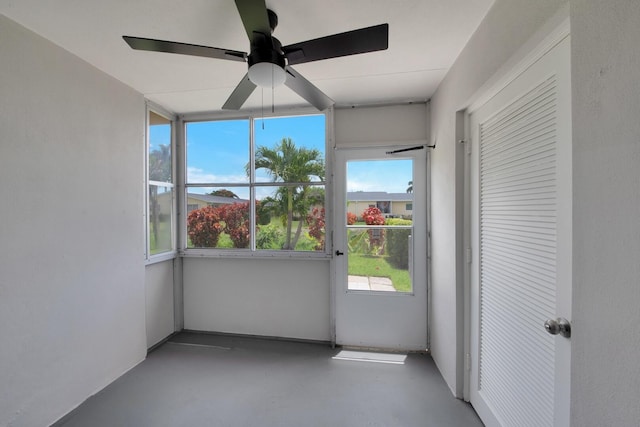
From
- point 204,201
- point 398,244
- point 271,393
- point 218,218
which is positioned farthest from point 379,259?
point 204,201

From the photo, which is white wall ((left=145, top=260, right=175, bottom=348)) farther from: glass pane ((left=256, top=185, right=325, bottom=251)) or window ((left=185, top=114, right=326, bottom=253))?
glass pane ((left=256, top=185, right=325, bottom=251))

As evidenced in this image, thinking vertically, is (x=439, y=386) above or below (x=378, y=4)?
below

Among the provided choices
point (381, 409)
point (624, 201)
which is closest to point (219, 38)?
point (624, 201)

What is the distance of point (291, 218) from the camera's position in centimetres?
286

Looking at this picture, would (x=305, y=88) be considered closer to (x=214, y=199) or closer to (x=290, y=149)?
(x=290, y=149)

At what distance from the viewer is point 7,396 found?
1.49 m

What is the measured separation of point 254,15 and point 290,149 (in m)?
1.70

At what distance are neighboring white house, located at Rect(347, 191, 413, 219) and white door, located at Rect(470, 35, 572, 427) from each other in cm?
84

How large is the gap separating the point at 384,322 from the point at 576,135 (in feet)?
7.36

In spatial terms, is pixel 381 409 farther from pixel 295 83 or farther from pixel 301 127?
pixel 301 127

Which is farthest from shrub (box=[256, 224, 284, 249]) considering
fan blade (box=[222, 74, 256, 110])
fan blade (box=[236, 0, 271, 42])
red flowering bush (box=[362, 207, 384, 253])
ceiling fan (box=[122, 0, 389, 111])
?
fan blade (box=[236, 0, 271, 42])

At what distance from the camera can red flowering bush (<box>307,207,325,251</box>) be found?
2795mm

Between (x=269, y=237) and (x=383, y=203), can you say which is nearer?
(x=383, y=203)

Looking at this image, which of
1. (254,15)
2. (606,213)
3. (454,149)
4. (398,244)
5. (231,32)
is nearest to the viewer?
(606,213)
